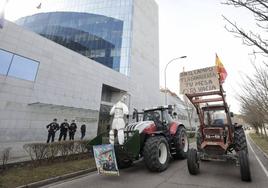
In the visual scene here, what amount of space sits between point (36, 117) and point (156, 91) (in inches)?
1135

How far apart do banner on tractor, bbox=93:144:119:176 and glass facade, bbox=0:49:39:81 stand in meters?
11.8

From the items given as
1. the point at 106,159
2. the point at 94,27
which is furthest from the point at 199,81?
the point at 94,27

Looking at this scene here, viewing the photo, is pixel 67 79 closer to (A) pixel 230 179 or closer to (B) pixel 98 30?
(A) pixel 230 179

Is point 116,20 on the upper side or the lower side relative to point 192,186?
upper

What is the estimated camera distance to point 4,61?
13.4m

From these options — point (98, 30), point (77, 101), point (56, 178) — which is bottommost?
point (56, 178)

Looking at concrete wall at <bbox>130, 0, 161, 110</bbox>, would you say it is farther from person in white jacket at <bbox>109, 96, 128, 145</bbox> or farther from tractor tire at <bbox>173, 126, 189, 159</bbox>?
person in white jacket at <bbox>109, 96, 128, 145</bbox>

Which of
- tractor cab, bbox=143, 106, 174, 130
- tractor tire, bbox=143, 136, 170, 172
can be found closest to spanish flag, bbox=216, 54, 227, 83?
tractor cab, bbox=143, 106, 174, 130

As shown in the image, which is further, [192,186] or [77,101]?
[77,101]

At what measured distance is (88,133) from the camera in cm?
2103

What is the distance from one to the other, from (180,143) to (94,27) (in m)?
36.4

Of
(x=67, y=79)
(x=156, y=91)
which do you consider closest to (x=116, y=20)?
(x=156, y=91)

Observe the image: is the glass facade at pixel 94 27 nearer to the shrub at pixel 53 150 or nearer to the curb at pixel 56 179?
the shrub at pixel 53 150

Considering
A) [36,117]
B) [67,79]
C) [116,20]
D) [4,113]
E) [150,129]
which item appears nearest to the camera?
[150,129]
